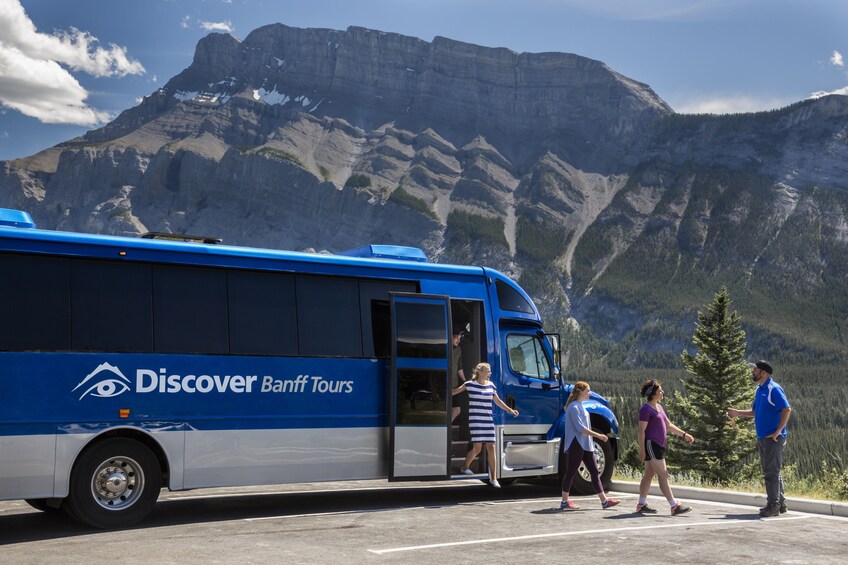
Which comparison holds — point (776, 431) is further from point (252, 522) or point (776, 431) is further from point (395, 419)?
point (252, 522)

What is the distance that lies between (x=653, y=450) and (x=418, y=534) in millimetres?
4142

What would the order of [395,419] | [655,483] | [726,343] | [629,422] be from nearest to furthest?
[395,419], [655,483], [726,343], [629,422]

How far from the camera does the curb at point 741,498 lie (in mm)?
13773

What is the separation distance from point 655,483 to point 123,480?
9409 millimetres

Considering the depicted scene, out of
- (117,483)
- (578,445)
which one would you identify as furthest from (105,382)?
(578,445)

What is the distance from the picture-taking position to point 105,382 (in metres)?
12.0

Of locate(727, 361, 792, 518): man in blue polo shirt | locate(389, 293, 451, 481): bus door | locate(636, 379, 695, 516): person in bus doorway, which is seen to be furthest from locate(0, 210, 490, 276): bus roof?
locate(727, 361, 792, 518): man in blue polo shirt

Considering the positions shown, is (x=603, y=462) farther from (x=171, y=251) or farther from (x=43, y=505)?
(x=43, y=505)

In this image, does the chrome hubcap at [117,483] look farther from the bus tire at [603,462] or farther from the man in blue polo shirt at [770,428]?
the man in blue polo shirt at [770,428]

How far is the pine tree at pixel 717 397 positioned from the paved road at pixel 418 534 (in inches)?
1293

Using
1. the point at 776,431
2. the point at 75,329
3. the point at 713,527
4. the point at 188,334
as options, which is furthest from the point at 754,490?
the point at 75,329

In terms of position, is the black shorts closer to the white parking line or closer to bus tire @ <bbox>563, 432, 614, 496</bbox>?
the white parking line

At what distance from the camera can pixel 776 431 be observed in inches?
523

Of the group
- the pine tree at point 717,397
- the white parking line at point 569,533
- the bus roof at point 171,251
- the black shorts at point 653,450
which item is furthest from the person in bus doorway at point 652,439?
the pine tree at point 717,397
